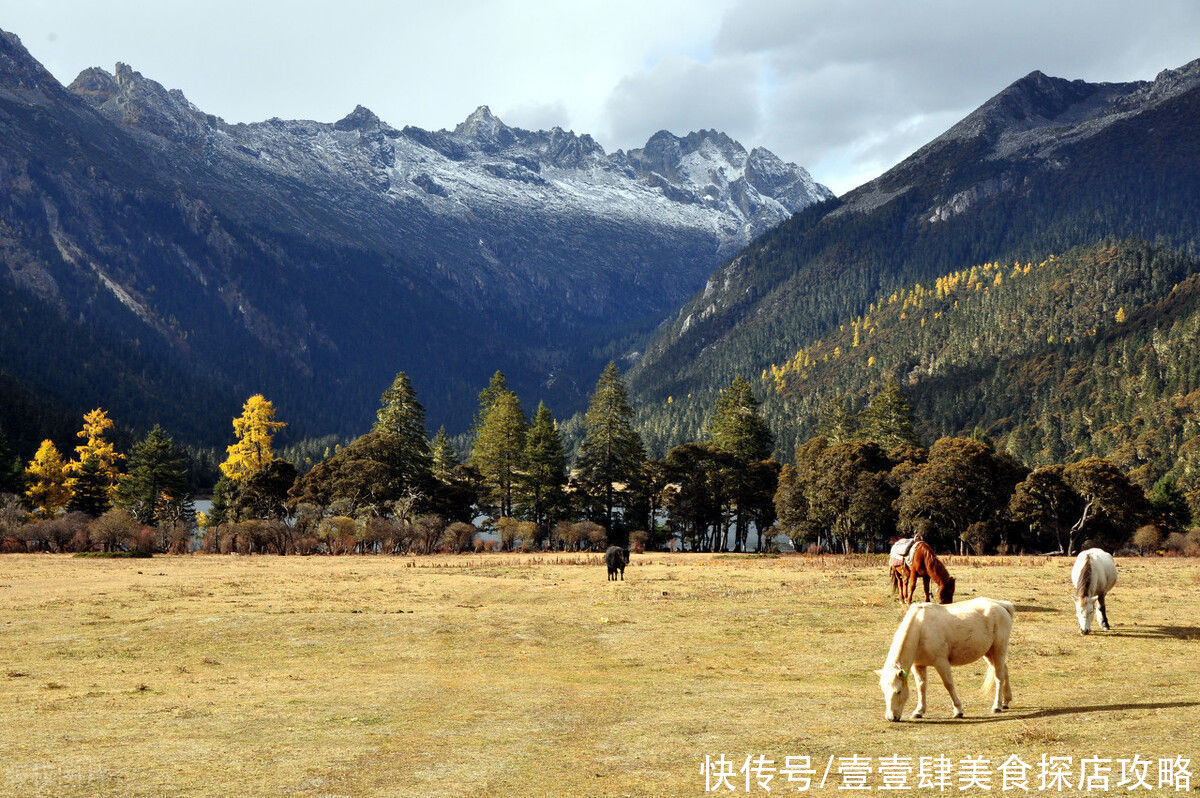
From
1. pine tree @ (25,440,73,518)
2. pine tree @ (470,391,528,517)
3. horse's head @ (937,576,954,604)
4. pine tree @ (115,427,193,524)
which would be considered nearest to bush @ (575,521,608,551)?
pine tree @ (470,391,528,517)

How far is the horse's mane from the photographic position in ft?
89.7

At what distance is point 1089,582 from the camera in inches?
1081

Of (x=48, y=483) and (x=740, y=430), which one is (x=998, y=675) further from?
(x=48, y=483)

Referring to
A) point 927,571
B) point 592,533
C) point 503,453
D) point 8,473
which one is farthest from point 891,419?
point 8,473

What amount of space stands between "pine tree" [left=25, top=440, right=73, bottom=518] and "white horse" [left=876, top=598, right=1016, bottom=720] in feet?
347

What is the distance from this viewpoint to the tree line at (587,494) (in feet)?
242

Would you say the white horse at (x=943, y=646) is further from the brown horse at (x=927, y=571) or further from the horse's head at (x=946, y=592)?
the brown horse at (x=927, y=571)

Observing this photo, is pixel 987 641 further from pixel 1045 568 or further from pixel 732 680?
pixel 1045 568

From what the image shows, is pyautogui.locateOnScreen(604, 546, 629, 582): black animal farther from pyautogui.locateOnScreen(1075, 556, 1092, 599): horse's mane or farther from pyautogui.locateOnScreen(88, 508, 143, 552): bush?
pyautogui.locateOnScreen(88, 508, 143, 552): bush

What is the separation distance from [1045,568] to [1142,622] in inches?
815

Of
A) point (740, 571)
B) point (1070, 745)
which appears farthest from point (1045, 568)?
point (1070, 745)

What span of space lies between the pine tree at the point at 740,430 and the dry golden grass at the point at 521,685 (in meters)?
61.5

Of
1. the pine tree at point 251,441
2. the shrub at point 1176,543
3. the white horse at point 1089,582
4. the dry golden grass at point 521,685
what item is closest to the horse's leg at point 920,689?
the dry golden grass at point 521,685

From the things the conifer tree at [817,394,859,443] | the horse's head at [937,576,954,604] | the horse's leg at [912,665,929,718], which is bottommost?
the horse's leg at [912,665,929,718]
